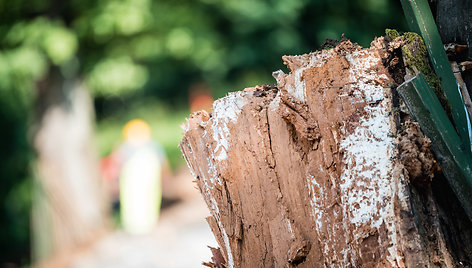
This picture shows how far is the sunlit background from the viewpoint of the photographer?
7.37 meters

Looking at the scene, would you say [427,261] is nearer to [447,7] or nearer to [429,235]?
[429,235]

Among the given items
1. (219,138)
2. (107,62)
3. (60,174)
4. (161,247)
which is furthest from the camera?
(60,174)

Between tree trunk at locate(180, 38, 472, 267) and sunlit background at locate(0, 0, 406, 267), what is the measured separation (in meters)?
5.32

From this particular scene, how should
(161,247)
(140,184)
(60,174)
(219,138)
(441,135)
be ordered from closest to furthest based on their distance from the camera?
(441,135) < (219,138) < (161,247) < (60,174) < (140,184)

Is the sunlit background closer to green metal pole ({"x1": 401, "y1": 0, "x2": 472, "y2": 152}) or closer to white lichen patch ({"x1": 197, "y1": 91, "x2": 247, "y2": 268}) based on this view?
green metal pole ({"x1": 401, "y1": 0, "x2": 472, "y2": 152})

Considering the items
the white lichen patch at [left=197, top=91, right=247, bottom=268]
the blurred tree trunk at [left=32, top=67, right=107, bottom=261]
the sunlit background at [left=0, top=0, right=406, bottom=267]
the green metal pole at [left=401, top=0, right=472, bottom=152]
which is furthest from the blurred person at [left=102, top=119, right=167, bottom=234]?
the green metal pole at [left=401, top=0, right=472, bottom=152]

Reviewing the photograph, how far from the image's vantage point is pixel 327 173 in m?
1.79

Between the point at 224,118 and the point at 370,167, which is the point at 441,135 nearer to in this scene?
the point at 370,167

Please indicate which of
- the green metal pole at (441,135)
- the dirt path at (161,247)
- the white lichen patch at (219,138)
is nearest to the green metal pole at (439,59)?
the green metal pole at (441,135)

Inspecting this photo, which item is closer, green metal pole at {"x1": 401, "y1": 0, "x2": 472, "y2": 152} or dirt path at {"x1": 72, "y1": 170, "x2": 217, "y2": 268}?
green metal pole at {"x1": 401, "y1": 0, "x2": 472, "y2": 152}

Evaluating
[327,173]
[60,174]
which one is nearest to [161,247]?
[60,174]

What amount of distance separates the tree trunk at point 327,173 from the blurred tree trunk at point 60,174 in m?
7.18

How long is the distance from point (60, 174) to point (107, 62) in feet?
7.35

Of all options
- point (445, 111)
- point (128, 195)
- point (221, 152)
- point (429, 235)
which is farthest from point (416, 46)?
point (128, 195)
